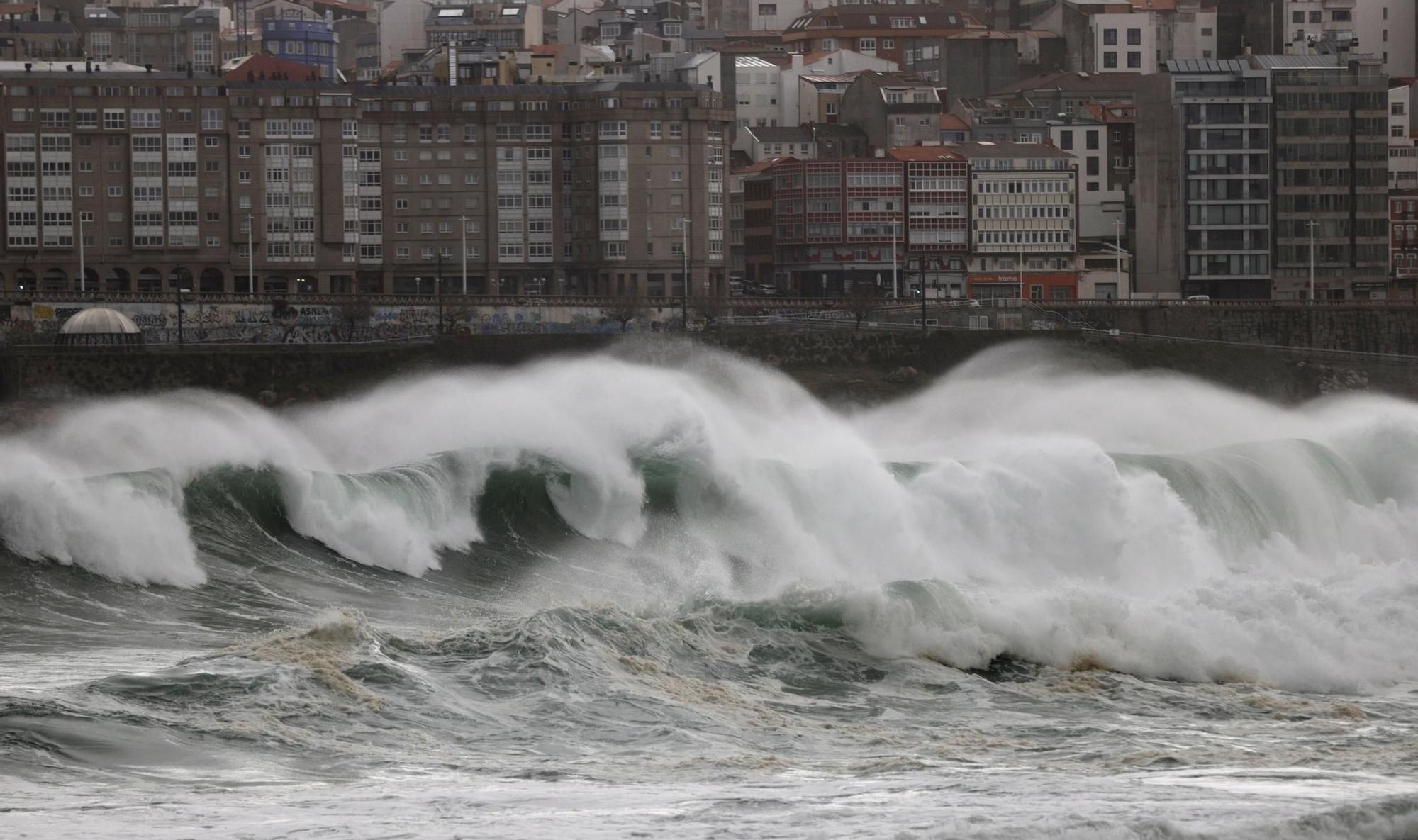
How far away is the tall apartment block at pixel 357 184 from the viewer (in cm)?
9375

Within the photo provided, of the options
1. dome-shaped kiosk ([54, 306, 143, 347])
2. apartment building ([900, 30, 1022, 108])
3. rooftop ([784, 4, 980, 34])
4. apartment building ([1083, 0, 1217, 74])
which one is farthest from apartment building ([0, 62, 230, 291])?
apartment building ([1083, 0, 1217, 74])

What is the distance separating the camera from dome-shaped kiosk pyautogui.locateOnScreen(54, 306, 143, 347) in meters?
68.8

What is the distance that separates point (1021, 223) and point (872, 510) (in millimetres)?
74349

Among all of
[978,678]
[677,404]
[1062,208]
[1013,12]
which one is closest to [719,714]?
[978,678]

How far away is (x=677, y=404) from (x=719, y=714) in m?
16.2

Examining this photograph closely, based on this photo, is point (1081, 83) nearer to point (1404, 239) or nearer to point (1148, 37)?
point (1148, 37)

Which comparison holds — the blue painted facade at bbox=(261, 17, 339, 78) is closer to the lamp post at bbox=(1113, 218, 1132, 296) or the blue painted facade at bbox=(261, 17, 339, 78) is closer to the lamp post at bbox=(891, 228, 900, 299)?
the lamp post at bbox=(891, 228, 900, 299)

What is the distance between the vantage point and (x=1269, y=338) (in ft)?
278

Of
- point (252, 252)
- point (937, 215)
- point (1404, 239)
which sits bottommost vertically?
point (252, 252)

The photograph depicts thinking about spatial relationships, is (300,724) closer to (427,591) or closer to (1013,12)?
(427,591)

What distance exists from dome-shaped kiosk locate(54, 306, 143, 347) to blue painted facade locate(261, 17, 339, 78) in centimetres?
4823

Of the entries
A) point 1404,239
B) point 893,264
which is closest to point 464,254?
point 893,264

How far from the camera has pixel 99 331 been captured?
69750 mm

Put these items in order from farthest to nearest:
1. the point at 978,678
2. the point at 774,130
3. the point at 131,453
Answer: the point at 774,130 → the point at 131,453 → the point at 978,678
